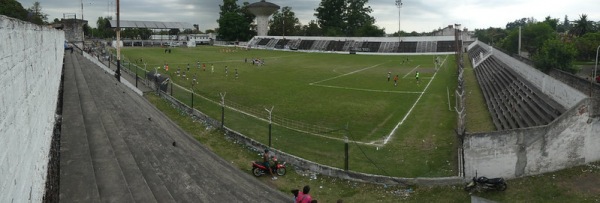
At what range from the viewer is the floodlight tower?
381 feet

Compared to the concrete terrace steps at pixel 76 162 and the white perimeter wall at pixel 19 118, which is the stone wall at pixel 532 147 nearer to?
the concrete terrace steps at pixel 76 162

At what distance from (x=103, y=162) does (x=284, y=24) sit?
119 m

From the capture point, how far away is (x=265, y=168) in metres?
15.2

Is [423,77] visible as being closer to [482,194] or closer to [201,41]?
[482,194]

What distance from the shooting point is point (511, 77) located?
30.9 meters

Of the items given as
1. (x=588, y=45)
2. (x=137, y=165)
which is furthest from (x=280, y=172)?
(x=588, y=45)

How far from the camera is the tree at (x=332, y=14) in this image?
410ft

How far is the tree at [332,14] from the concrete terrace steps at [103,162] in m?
108

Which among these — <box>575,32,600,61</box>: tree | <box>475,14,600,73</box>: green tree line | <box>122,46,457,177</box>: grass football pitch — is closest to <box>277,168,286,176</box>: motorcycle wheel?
<box>122,46,457,177</box>: grass football pitch

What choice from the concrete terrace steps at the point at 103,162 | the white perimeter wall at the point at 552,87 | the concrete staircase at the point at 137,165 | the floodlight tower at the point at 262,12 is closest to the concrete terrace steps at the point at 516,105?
the white perimeter wall at the point at 552,87

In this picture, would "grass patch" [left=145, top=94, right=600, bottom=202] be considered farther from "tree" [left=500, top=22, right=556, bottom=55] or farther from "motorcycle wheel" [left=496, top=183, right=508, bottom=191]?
"tree" [left=500, top=22, right=556, bottom=55]

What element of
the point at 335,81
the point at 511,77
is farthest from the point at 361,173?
the point at 335,81

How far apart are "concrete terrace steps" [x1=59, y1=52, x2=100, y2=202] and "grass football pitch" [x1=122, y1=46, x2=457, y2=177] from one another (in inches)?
277

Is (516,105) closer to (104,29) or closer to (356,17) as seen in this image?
(356,17)
